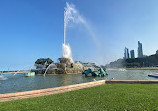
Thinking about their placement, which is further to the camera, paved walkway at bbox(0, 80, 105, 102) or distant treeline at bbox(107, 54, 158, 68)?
distant treeline at bbox(107, 54, 158, 68)

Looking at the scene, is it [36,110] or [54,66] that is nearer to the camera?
[36,110]

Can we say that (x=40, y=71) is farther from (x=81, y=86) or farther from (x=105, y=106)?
(x=105, y=106)

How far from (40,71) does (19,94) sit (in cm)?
3350

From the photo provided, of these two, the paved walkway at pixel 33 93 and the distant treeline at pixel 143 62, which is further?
the distant treeline at pixel 143 62

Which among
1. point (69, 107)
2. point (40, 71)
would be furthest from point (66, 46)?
point (69, 107)

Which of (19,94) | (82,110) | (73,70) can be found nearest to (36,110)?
(82,110)

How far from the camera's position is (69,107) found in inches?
217

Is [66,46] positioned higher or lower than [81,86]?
higher

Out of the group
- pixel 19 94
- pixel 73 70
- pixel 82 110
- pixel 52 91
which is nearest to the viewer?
pixel 82 110

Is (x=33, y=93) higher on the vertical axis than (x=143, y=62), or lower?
lower

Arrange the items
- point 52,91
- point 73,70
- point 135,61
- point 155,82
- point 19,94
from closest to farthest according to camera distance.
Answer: point 19,94 → point 52,91 → point 155,82 → point 73,70 → point 135,61

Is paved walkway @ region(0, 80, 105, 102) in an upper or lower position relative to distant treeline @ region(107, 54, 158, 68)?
lower

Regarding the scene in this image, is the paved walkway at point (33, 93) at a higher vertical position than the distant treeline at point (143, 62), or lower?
lower

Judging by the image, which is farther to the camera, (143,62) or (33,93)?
(143,62)
